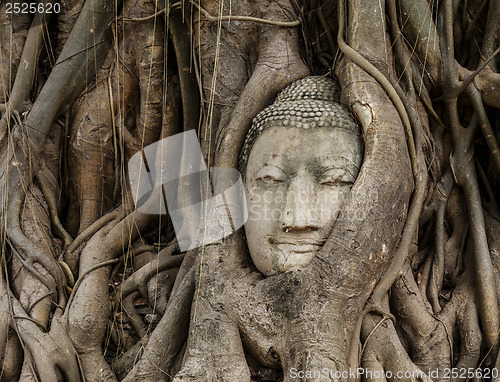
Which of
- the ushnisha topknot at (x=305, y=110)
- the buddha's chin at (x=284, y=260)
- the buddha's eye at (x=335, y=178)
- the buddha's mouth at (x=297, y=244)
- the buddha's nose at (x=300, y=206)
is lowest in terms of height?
the buddha's chin at (x=284, y=260)

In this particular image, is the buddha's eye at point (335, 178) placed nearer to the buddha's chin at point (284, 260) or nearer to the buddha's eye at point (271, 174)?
the buddha's eye at point (271, 174)

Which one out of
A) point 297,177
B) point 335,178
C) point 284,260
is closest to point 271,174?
point 297,177

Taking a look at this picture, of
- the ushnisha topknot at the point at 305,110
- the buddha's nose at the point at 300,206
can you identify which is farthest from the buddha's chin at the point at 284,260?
the ushnisha topknot at the point at 305,110

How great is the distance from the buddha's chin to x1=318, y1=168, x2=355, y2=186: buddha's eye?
0.31 metres

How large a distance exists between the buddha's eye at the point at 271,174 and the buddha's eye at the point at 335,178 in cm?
18

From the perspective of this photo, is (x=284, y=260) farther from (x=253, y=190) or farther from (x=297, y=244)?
(x=253, y=190)

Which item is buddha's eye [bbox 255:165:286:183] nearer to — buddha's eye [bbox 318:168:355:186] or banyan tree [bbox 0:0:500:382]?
banyan tree [bbox 0:0:500:382]

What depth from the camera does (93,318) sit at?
3.57 metres

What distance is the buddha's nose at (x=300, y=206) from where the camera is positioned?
309cm

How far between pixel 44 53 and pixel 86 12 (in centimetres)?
43

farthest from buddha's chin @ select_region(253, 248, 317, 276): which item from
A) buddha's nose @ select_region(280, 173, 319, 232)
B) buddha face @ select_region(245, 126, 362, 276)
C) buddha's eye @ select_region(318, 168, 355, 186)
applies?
buddha's eye @ select_region(318, 168, 355, 186)

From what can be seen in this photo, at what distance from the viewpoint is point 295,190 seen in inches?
124

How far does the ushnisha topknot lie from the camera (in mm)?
3252

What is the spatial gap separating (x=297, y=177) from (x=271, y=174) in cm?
12
